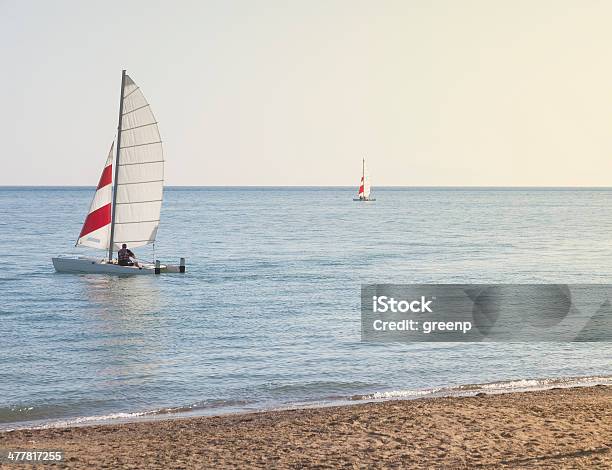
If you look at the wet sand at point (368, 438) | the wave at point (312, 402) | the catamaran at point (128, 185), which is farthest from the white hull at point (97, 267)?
the wet sand at point (368, 438)

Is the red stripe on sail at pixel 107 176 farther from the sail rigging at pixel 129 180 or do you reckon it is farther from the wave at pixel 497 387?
the wave at pixel 497 387

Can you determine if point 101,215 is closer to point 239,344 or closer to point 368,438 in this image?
point 239,344

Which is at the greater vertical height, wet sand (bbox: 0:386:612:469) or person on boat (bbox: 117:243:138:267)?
person on boat (bbox: 117:243:138:267)

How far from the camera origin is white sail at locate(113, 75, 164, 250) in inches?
1775

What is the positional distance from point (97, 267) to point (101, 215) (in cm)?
293

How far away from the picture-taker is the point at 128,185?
45.4 m

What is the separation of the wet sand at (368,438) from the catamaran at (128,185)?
95.0 feet

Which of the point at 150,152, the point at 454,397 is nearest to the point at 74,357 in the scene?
the point at 454,397

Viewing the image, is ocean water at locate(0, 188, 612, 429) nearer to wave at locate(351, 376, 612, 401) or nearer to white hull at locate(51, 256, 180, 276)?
wave at locate(351, 376, 612, 401)

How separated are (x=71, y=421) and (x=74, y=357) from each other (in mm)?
6679

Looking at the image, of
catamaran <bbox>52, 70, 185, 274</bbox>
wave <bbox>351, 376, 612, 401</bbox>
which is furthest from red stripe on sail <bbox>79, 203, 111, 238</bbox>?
wave <bbox>351, 376, 612, 401</bbox>

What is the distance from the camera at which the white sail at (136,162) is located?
45.1 m

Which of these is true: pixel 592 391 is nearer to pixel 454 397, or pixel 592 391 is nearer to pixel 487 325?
pixel 454 397

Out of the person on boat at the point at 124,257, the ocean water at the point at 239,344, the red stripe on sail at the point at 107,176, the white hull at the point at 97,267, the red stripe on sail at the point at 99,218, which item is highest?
the red stripe on sail at the point at 107,176
